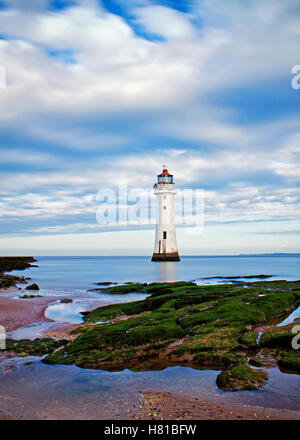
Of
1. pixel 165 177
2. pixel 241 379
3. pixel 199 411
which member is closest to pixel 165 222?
pixel 165 177

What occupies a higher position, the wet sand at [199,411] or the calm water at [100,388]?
the wet sand at [199,411]

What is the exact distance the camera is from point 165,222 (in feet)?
238

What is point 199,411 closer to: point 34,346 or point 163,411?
point 163,411

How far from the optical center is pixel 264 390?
448 inches

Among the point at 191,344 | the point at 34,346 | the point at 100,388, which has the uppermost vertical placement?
the point at 191,344

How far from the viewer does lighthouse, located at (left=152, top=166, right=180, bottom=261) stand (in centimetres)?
7288

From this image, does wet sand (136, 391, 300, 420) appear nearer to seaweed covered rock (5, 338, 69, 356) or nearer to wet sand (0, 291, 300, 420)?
wet sand (0, 291, 300, 420)

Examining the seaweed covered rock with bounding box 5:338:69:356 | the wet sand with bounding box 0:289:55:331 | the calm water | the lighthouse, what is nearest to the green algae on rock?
the seaweed covered rock with bounding box 5:338:69:356

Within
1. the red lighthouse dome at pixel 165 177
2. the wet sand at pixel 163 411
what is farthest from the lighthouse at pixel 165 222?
the wet sand at pixel 163 411

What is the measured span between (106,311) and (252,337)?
42.8ft

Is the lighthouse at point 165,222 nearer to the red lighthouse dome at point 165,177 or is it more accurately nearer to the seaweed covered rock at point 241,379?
the red lighthouse dome at point 165,177

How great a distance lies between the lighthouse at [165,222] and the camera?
72.9 meters
